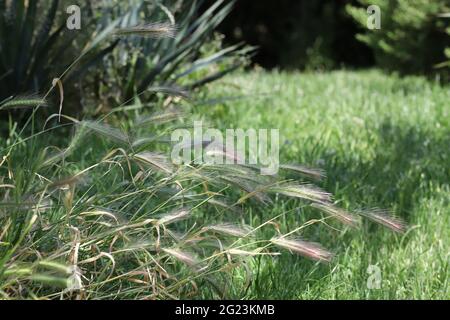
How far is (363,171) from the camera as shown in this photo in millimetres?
3713

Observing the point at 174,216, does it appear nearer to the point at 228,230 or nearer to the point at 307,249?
the point at 228,230

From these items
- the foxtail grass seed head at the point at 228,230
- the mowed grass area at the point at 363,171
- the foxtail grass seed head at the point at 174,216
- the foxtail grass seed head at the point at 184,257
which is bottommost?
the mowed grass area at the point at 363,171

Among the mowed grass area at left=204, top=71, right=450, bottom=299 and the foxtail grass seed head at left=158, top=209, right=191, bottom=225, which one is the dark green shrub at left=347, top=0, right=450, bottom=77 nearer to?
the mowed grass area at left=204, top=71, right=450, bottom=299

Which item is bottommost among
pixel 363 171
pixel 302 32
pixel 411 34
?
pixel 363 171

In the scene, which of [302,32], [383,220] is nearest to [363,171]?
[383,220]

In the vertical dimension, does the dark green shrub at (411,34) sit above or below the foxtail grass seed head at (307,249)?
above

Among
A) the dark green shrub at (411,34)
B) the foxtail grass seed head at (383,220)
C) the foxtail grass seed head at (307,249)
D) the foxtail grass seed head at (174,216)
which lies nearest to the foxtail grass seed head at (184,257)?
the foxtail grass seed head at (174,216)

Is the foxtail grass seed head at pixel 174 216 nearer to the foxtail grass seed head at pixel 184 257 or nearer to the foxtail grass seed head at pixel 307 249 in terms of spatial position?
the foxtail grass seed head at pixel 184 257

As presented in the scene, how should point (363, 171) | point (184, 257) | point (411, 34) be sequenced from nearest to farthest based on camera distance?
point (184, 257)
point (363, 171)
point (411, 34)

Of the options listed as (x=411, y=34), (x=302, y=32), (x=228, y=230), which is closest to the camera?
(x=228, y=230)

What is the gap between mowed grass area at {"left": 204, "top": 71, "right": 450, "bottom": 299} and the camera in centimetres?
262

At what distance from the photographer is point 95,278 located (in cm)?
227

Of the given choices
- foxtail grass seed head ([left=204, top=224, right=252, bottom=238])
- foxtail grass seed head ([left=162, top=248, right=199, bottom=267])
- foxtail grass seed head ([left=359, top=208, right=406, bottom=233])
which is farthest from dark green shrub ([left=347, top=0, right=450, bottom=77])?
foxtail grass seed head ([left=162, top=248, right=199, bottom=267])

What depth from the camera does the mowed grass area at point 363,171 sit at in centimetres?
262
